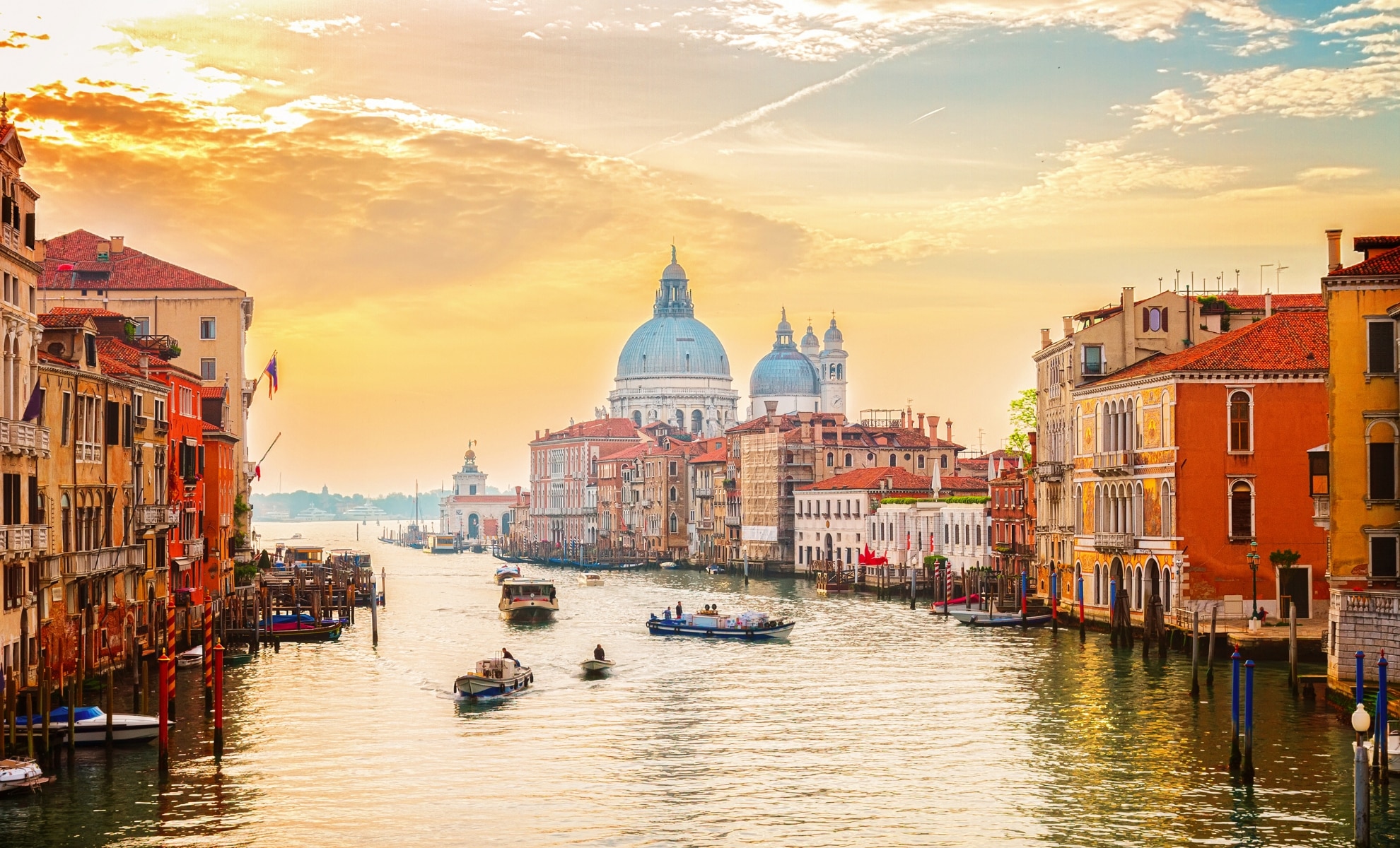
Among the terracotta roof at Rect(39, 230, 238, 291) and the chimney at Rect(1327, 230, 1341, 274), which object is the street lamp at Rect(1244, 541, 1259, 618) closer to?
the chimney at Rect(1327, 230, 1341, 274)

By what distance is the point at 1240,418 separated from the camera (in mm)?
43469

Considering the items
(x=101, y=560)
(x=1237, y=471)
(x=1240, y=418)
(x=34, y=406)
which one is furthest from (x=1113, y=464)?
(x=34, y=406)

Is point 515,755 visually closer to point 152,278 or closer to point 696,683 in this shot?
point 696,683

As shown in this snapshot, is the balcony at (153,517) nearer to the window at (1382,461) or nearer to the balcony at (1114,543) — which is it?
the window at (1382,461)

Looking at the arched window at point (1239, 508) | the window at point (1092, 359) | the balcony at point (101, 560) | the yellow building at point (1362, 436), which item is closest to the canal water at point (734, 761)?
the yellow building at point (1362, 436)

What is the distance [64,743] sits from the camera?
2614 centimetres

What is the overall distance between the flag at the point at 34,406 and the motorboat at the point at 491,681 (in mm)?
10486

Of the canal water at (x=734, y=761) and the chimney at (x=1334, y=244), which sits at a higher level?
the chimney at (x=1334, y=244)

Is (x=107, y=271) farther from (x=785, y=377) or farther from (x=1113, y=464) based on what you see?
(x=785, y=377)

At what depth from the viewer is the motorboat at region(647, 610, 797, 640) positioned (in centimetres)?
5066

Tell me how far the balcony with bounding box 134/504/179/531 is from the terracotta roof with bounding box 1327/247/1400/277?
72.5ft

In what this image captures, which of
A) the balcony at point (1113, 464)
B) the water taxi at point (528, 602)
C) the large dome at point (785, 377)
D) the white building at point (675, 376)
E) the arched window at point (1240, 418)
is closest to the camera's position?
the arched window at point (1240, 418)

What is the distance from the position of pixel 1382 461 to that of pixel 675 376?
13796cm

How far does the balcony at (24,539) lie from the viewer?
85.5ft
